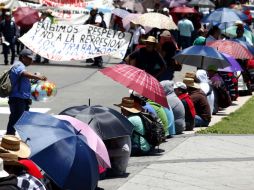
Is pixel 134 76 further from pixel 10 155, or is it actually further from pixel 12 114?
pixel 10 155

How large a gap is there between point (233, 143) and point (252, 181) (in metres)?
2.94

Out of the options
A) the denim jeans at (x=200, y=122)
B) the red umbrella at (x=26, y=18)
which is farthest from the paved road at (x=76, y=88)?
the denim jeans at (x=200, y=122)

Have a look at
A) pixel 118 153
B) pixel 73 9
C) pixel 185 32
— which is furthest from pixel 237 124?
pixel 73 9

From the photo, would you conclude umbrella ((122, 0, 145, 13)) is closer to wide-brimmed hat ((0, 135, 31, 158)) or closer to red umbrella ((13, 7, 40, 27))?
red umbrella ((13, 7, 40, 27))

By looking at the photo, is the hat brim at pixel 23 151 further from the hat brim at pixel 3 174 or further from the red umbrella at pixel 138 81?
the red umbrella at pixel 138 81

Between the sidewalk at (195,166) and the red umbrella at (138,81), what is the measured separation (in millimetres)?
916

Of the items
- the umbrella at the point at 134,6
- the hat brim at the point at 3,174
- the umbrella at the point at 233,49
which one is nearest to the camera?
the hat brim at the point at 3,174

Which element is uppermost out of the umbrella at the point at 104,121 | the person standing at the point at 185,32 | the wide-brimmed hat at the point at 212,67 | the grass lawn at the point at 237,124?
the umbrella at the point at 104,121

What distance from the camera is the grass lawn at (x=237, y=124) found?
1595 cm

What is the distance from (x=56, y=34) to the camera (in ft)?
81.5

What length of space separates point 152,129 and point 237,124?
4652mm

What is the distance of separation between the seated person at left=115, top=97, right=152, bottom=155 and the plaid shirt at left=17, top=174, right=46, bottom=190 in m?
4.77

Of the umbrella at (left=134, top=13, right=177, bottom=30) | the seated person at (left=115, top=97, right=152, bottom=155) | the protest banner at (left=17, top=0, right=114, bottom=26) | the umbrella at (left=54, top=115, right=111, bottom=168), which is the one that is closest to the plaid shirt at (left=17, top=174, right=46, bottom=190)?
the umbrella at (left=54, top=115, right=111, bottom=168)

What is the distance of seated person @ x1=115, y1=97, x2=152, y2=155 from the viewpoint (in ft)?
41.4
